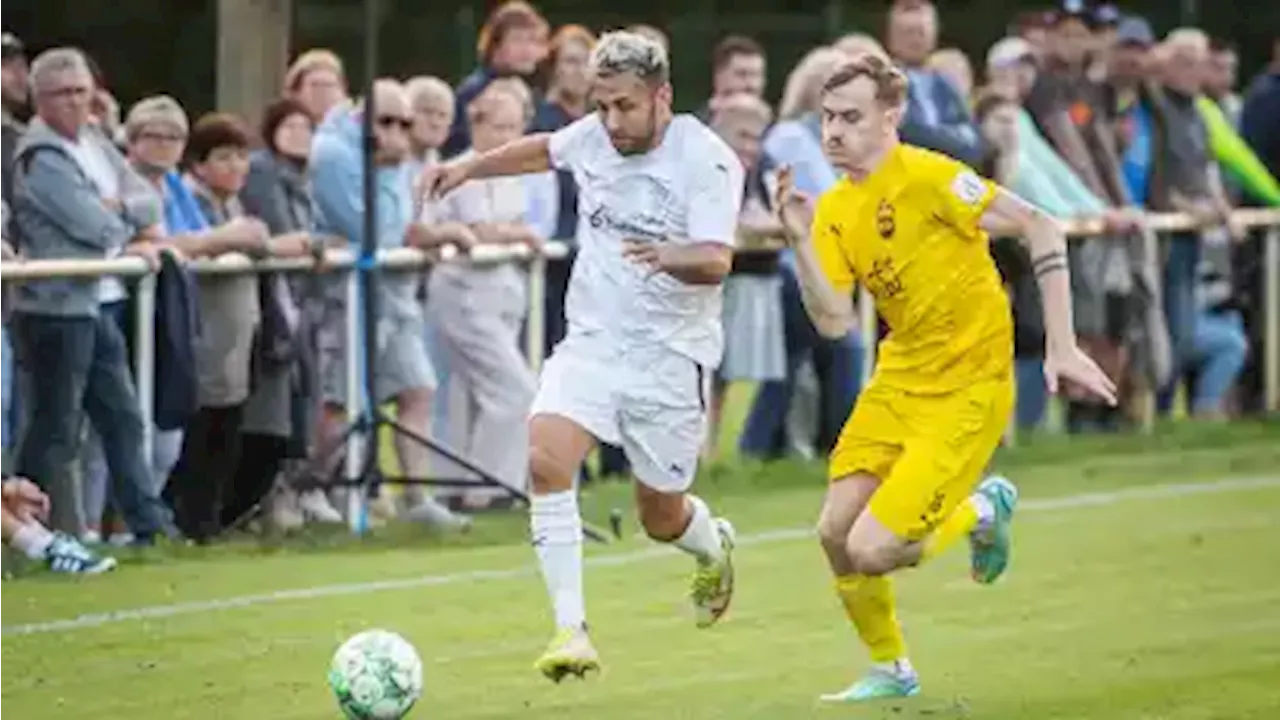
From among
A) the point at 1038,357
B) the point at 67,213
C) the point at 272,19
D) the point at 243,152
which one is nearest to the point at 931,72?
the point at 1038,357

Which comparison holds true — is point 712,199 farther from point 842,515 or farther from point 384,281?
point 384,281

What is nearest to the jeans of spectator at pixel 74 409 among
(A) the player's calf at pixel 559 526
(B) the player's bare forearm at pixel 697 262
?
(A) the player's calf at pixel 559 526

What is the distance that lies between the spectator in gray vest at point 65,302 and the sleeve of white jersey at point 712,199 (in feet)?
14.2

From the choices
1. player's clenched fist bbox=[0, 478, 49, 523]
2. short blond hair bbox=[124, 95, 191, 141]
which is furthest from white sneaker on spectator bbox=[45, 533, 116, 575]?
short blond hair bbox=[124, 95, 191, 141]

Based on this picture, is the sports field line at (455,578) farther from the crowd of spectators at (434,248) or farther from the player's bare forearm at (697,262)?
the player's bare forearm at (697,262)

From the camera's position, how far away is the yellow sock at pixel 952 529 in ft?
42.3

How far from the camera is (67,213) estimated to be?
16906 millimetres

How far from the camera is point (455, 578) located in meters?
16.6

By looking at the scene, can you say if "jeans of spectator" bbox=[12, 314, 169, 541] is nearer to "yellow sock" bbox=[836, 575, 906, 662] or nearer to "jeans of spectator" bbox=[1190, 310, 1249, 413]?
"yellow sock" bbox=[836, 575, 906, 662]

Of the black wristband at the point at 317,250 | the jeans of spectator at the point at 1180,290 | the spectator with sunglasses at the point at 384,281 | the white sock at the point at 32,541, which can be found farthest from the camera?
the jeans of spectator at the point at 1180,290

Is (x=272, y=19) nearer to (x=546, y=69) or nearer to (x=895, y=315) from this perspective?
(x=546, y=69)

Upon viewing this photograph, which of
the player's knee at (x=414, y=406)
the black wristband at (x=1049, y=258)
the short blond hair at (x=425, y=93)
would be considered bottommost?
the player's knee at (x=414, y=406)

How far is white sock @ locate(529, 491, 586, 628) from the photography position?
502 inches

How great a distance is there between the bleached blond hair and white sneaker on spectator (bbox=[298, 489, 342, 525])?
573 centimetres
